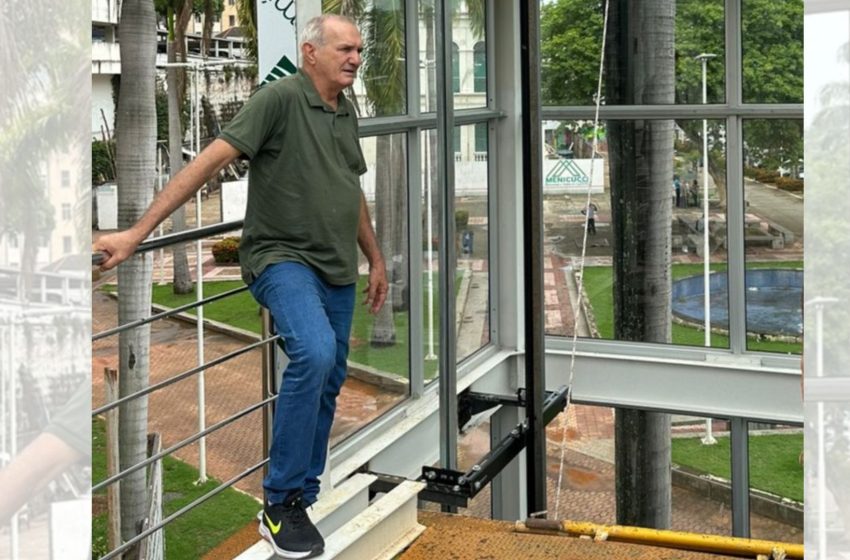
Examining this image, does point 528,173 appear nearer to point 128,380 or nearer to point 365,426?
point 365,426

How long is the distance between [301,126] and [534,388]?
1.70 meters

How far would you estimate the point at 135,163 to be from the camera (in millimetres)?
12305

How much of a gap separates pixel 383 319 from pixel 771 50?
267cm

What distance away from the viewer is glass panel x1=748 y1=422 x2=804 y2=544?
6559 millimetres

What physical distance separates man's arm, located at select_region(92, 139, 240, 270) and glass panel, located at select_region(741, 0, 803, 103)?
4545 mm

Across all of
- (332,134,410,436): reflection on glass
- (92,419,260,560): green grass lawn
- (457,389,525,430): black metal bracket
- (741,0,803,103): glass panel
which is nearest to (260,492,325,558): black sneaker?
(457,389,525,430): black metal bracket

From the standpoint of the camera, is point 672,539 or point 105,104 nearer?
point 672,539

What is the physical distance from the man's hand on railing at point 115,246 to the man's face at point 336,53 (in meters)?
0.72

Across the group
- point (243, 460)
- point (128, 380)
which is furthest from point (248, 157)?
point (243, 460)

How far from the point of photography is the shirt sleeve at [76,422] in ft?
4.00

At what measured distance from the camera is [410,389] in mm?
5750

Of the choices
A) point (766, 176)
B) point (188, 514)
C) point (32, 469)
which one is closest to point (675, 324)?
point (766, 176)

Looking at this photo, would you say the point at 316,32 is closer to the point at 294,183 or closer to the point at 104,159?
the point at 294,183

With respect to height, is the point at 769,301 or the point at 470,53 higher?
Result: the point at 470,53
